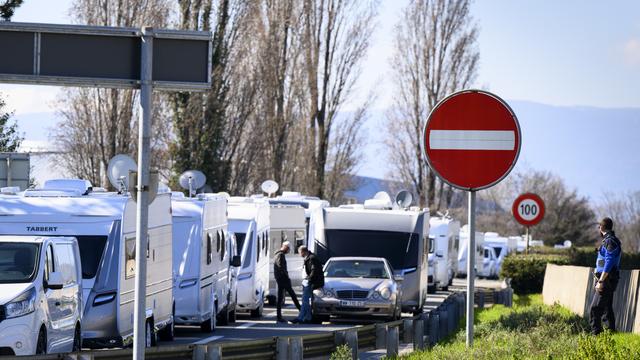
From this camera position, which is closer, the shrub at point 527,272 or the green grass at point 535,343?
the green grass at point 535,343

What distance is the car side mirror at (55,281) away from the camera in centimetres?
1654

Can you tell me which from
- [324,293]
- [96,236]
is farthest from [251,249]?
[96,236]

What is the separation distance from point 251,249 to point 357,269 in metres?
3.23

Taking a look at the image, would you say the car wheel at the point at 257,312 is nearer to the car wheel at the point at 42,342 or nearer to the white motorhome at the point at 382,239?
the white motorhome at the point at 382,239

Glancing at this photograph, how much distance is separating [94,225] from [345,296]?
32.0ft

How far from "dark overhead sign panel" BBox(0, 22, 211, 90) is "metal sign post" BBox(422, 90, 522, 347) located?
7.24 ft

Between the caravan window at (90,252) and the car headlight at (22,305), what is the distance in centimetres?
363

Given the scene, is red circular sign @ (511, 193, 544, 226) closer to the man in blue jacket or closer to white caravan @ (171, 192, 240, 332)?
white caravan @ (171, 192, 240, 332)

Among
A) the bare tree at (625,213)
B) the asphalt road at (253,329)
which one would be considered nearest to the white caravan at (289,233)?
the asphalt road at (253,329)

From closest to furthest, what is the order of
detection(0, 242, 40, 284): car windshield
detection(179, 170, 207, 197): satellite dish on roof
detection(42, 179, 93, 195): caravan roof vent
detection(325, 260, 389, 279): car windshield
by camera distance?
1. detection(0, 242, 40, 284): car windshield
2. detection(42, 179, 93, 195): caravan roof vent
3. detection(325, 260, 389, 279): car windshield
4. detection(179, 170, 207, 197): satellite dish on roof

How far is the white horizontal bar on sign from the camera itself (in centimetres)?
1212

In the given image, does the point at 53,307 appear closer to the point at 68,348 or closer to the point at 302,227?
the point at 68,348

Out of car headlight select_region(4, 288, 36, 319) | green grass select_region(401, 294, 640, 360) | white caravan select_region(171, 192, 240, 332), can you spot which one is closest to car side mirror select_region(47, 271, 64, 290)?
car headlight select_region(4, 288, 36, 319)

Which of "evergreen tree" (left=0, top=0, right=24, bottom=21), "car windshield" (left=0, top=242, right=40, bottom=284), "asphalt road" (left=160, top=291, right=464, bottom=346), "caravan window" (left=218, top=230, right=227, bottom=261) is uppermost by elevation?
"evergreen tree" (left=0, top=0, right=24, bottom=21)
